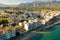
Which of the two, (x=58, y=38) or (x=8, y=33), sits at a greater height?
(x=8, y=33)

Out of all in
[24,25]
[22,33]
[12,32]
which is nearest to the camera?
[12,32]

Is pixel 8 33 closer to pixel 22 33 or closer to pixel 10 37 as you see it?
pixel 10 37

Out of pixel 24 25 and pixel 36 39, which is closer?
pixel 36 39

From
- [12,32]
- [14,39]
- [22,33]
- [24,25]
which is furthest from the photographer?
[24,25]

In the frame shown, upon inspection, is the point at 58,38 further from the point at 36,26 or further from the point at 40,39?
the point at 36,26

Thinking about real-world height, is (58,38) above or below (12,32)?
below

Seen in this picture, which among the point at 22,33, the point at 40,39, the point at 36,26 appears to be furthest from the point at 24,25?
the point at 40,39

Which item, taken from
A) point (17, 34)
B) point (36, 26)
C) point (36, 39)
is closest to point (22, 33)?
point (17, 34)

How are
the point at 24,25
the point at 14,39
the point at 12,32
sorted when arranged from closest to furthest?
the point at 14,39 < the point at 12,32 < the point at 24,25

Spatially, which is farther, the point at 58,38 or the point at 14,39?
the point at 58,38
